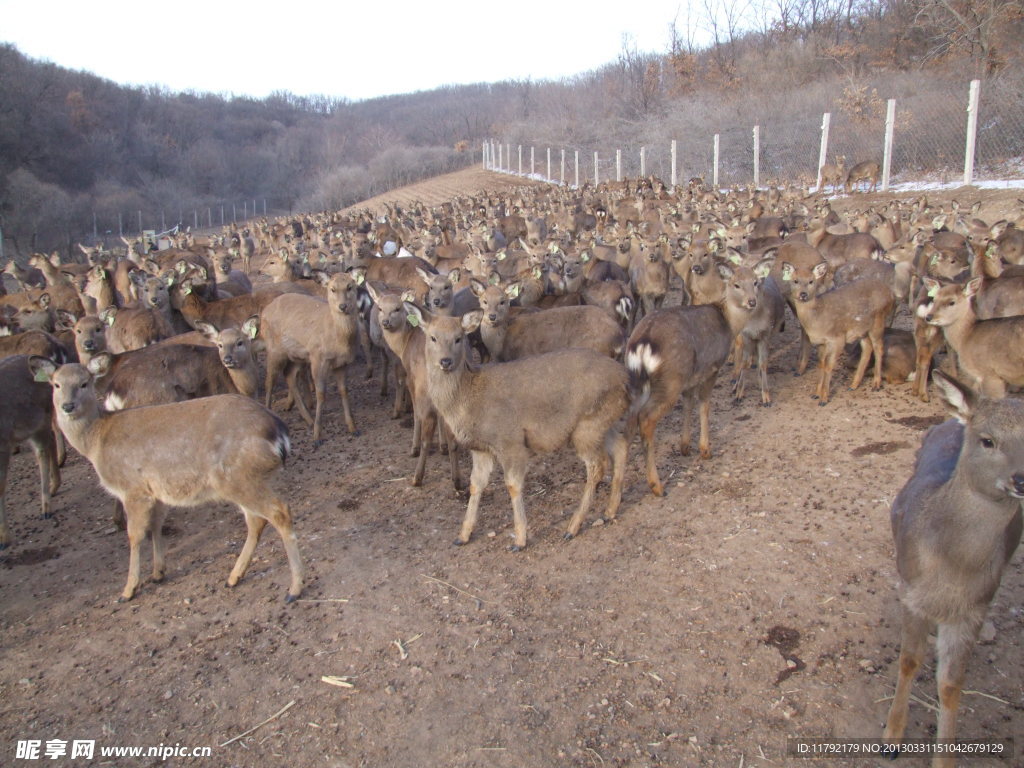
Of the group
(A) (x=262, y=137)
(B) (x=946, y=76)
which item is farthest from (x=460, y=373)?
(A) (x=262, y=137)

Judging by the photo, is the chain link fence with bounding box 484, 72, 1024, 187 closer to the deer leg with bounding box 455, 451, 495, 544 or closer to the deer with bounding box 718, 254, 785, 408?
the deer with bounding box 718, 254, 785, 408

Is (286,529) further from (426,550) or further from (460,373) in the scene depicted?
(460,373)

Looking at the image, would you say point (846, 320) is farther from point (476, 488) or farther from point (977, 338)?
point (476, 488)

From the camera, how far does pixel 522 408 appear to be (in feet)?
21.7

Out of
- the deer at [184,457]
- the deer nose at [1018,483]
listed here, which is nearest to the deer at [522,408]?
the deer at [184,457]

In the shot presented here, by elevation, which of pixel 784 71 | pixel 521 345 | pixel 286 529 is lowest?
pixel 286 529

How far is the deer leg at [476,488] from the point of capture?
22.1 feet

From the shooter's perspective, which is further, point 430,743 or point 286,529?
point 286,529

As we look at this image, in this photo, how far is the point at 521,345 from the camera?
29.7 ft


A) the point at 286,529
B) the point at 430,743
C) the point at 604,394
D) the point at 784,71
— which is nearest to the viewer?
the point at 430,743

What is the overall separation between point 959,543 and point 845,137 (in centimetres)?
3495

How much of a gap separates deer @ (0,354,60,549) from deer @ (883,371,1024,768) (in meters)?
7.71

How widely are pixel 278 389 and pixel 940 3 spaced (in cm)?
3916

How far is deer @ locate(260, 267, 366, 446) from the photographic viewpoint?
31.9 ft
